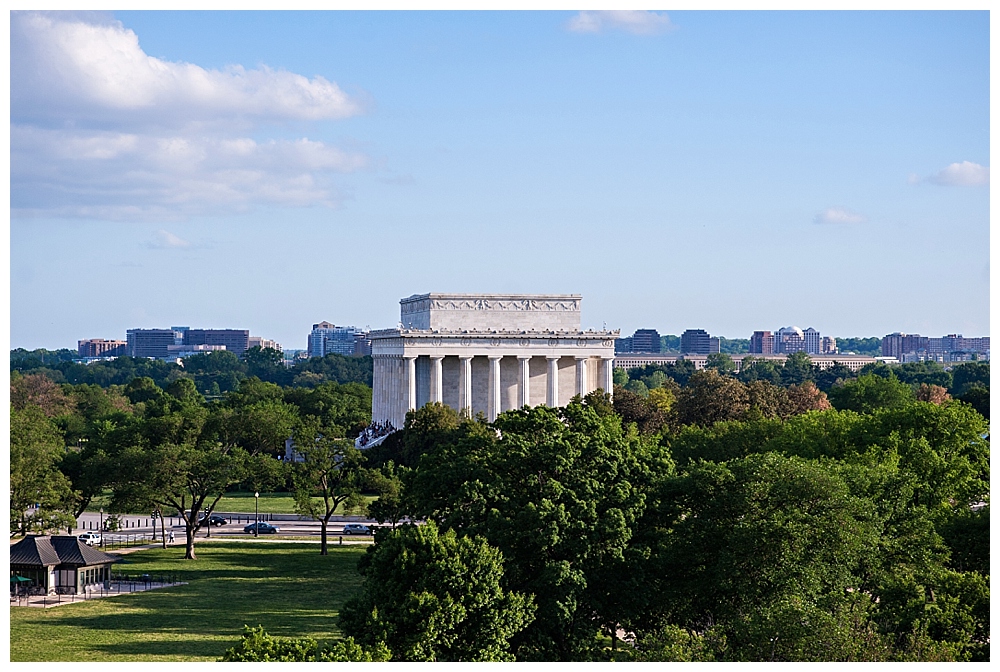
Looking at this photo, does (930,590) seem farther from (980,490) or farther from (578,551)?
(980,490)

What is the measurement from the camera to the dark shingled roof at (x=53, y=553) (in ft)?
199

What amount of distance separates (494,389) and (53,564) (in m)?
56.9

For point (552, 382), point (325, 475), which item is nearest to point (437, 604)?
point (325, 475)

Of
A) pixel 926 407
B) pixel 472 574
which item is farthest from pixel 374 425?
pixel 472 574

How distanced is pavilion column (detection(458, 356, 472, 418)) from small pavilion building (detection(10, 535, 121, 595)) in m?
53.8

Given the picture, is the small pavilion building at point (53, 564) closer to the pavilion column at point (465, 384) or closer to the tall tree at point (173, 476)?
the tall tree at point (173, 476)

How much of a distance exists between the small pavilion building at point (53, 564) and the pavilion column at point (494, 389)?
5484cm

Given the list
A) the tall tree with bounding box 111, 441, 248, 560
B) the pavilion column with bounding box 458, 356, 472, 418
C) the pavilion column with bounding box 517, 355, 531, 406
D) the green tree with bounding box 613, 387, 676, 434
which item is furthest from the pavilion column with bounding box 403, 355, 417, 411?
the tall tree with bounding box 111, 441, 248, 560

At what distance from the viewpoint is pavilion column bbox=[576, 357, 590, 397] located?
115 meters

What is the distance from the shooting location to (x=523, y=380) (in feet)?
378

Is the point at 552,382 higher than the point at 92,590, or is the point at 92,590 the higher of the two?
the point at 552,382

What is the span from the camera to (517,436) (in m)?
47.9

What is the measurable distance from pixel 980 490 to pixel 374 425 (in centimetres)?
6882

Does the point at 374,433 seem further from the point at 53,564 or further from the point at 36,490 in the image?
the point at 53,564
